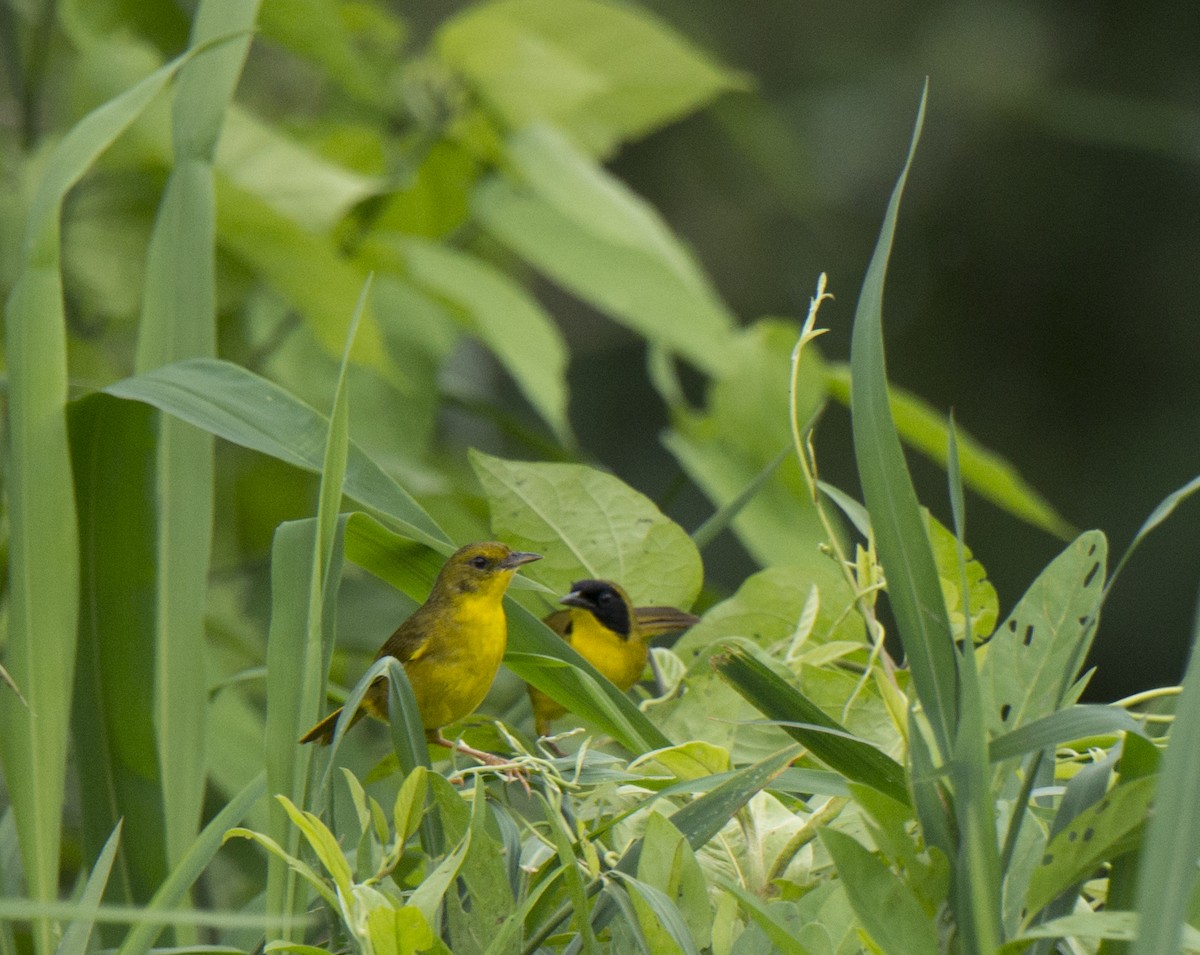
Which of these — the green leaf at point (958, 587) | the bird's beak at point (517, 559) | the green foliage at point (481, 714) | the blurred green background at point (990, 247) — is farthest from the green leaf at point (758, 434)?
the blurred green background at point (990, 247)

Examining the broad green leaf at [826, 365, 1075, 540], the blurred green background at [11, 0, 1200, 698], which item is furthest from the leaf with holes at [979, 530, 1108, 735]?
the blurred green background at [11, 0, 1200, 698]

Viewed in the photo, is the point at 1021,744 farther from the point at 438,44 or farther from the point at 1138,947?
the point at 438,44

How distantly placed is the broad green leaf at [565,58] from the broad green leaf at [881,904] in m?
0.97

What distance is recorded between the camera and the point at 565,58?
125 cm

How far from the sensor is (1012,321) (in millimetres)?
3750

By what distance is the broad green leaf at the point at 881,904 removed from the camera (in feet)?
1.10

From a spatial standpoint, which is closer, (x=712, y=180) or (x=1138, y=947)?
(x=1138, y=947)

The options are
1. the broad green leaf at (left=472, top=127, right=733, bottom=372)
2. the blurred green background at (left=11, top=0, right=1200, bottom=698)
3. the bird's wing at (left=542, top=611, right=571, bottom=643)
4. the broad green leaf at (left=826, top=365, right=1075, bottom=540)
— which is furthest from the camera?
the blurred green background at (left=11, top=0, right=1200, bottom=698)

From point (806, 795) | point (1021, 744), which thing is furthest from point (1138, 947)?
point (806, 795)

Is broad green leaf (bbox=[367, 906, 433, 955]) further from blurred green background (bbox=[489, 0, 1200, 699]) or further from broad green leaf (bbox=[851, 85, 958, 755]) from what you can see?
blurred green background (bbox=[489, 0, 1200, 699])

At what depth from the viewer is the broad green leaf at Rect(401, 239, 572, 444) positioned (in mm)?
1112

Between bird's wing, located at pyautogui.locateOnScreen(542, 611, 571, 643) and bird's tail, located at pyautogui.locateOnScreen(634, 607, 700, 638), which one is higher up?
bird's tail, located at pyautogui.locateOnScreen(634, 607, 700, 638)

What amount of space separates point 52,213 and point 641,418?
3052mm

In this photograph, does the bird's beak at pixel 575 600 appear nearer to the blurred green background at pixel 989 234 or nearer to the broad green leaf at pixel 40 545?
the broad green leaf at pixel 40 545
